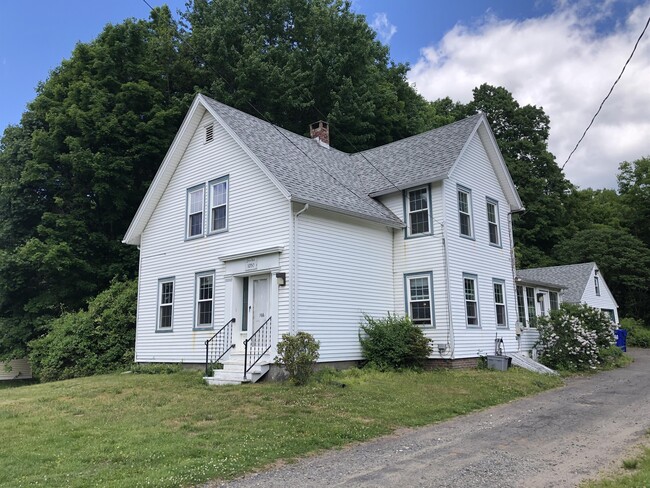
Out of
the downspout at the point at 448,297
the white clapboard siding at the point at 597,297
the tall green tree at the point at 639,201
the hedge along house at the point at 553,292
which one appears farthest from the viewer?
the tall green tree at the point at 639,201

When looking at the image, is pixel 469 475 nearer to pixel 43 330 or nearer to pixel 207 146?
pixel 207 146

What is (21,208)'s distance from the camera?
2422cm

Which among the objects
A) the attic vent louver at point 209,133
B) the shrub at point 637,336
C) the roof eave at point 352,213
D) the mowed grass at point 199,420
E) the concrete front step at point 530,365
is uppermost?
the attic vent louver at point 209,133

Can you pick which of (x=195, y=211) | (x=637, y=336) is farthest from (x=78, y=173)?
(x=637, y=336)

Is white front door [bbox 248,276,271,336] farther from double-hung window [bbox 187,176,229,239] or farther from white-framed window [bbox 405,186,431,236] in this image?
white-framed window [bbox 405,186,431,236]

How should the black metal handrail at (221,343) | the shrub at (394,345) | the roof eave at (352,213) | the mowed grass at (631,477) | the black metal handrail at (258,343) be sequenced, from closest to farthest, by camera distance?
1. the mowed grass at (631,477)
2. the black metal handrail at (258,343)
3. the roof eave at (352,213)
4. the shrub at (394,345)
5. the black metal handrail at (221,343)

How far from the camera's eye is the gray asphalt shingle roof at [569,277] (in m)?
30.3

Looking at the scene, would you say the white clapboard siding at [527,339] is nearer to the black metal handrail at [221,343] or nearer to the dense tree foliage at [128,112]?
the black metal handrail at [221,343]

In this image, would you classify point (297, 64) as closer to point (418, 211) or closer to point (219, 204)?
point (219, 204)

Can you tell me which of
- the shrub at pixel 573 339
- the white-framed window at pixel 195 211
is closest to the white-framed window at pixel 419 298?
the shrub at pixel 573 339

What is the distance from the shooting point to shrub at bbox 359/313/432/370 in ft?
46.9

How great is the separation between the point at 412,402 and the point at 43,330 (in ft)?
65.8

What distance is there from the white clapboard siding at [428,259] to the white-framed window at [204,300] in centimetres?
572

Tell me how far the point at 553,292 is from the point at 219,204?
17.2 m
